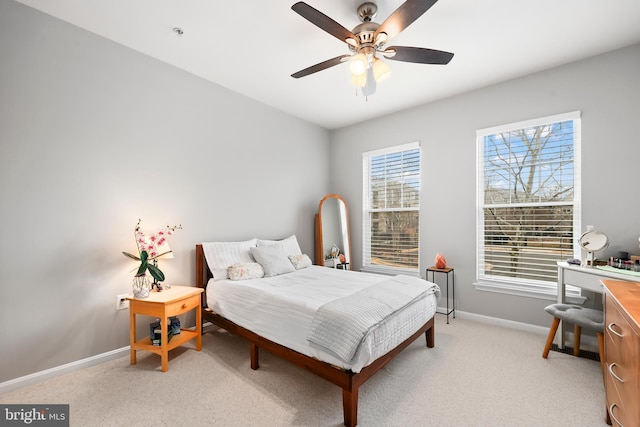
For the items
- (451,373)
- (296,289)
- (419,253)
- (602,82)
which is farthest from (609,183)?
(296,289)

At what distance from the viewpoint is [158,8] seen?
84.3 inches

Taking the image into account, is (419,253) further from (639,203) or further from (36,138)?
(36,138)

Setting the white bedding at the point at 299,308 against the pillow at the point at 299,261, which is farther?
the pillow at the point at 299,261

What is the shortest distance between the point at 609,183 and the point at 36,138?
5.06 m

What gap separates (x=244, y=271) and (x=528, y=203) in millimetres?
3288

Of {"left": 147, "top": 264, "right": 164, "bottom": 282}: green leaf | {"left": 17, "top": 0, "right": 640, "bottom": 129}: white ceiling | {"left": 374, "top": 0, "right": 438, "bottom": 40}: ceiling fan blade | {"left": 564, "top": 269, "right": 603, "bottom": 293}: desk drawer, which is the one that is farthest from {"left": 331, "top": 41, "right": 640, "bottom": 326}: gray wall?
{"left": 147, "top": 264, "right": 164, "bottom": 282}: green leaf

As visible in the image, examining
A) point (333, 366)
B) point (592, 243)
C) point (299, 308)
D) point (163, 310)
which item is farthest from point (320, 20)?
point (592, 243)

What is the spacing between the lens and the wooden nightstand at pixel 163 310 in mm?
2303

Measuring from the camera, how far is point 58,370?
7.30 ft

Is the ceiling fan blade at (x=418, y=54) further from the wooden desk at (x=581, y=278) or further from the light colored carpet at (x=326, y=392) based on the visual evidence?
the light colored carpet at (x=326, y=392)

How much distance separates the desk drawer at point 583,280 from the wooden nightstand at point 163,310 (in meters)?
3.48

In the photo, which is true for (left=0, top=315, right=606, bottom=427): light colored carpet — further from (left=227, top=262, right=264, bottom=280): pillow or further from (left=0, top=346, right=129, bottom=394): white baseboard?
(left=227, top=262, right=264, bottom=280): pillow

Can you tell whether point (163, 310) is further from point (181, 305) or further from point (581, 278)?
point (581, 278)

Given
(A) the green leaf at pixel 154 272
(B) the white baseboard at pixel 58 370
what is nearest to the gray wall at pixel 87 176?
(B) the white baseboard at pixel 58 370
